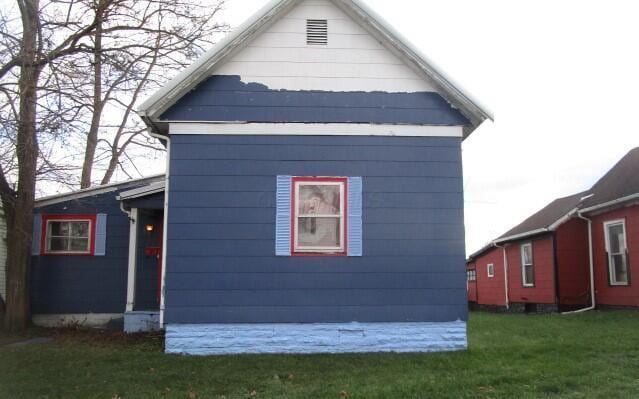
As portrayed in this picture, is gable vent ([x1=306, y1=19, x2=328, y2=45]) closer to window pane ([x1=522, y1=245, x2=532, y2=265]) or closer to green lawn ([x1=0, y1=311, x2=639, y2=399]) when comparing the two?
green lawn ([x1=0, y1=311, x2=639, y2=399])

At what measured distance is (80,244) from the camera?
1448cm

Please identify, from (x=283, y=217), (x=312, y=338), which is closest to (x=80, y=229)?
(x=283, y=217)

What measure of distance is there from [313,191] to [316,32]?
8.69 feet

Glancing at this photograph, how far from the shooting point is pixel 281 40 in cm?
1020

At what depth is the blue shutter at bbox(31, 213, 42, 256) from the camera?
14234mm

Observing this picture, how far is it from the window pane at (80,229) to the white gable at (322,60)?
651 centimetres

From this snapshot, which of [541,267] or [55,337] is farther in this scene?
[541,267]

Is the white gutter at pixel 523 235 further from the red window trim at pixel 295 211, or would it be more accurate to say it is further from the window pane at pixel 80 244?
the window pane at pixel 80 244

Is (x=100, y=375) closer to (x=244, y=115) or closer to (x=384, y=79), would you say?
(x=244, y=115)

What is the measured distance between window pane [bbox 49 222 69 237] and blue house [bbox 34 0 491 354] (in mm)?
5752

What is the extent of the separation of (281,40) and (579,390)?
22.1 feet

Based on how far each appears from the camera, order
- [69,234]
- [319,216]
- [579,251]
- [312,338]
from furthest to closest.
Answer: [579,251] < [69,234] < [319,216] < [312,338]

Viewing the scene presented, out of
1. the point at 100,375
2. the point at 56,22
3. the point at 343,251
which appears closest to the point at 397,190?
the point at 343,251

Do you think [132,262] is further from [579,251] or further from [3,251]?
[579,251]
